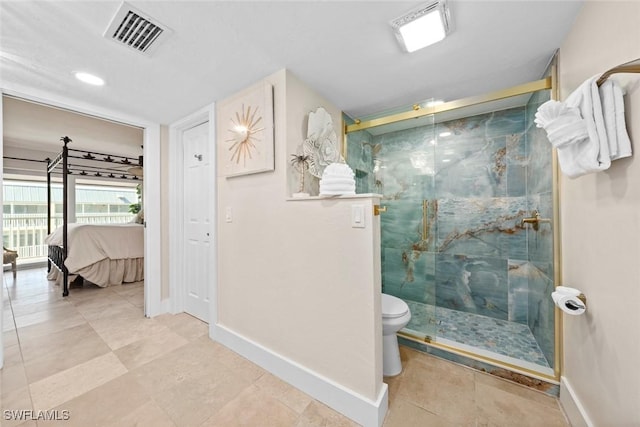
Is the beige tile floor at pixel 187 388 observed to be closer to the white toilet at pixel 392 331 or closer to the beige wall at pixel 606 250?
the white toilet at pixel 392 331

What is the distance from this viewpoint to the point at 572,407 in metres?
1.20

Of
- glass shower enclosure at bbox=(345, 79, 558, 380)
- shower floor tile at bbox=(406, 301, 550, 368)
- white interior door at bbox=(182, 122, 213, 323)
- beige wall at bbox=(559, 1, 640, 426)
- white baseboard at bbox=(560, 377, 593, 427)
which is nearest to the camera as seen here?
beige wall at bbox=(559, 1, 640, 426)

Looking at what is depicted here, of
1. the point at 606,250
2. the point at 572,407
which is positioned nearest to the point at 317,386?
the point at 572,407

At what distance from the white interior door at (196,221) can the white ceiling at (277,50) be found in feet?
1.76

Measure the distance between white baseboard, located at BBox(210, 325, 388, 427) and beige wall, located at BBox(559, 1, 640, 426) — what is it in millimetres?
938

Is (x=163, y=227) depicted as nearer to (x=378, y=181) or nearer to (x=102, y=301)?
(x=102, y=301)

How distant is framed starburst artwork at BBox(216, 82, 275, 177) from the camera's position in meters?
1.62

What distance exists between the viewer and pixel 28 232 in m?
4.75

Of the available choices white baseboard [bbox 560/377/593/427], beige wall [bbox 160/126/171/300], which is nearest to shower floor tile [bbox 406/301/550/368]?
white baseboard [bbox 560/377/593/427]

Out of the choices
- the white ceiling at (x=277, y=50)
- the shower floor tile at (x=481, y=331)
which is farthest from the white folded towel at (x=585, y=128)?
the shower floor tile at (x=481, y=331)

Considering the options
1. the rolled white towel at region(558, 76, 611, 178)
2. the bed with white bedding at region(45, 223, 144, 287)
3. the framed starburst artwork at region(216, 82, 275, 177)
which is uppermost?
the framed starburst artwork at region(216, 82, 275, 177)

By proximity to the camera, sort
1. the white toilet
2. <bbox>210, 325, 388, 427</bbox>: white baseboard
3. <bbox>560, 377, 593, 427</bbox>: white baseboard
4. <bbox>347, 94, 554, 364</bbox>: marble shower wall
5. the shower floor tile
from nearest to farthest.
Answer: <bbox>560, 377, 593, 427</bbox>: white baseboard, <bbox>210, 325, 388, 427</bbox>: white baseboard, the white toilet, the shower floor tile, <bbox>347, 94, 554, 364</bbox>: marble shower wall

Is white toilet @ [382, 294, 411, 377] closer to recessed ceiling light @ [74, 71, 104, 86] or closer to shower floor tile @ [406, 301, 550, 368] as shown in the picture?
shower floor tile @ [406, 301, 550, 368]

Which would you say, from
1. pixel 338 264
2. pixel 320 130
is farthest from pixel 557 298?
pixel 320 130
